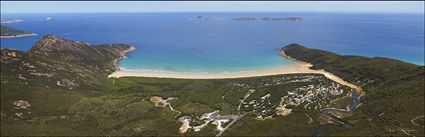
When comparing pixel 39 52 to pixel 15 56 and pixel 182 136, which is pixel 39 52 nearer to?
pixel 15 56

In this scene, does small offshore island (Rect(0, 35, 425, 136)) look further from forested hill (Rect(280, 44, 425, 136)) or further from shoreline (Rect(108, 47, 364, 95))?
shoreline (Rect(108, 47, 364, 95))

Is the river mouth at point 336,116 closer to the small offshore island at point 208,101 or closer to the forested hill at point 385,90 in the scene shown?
the small offshore island at point 208,101

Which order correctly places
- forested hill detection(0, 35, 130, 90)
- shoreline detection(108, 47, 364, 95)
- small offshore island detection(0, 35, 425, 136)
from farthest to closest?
shoreline detection(108, 47, 364, 95) < forested hill detection(0, 35, 130, 90) < small offshore island detection(0, 35, 425, 136)

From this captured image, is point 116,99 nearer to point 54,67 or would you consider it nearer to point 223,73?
point 54,67

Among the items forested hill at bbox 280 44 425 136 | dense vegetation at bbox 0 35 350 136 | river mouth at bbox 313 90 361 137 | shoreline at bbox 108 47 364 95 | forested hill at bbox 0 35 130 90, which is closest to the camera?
river mouth at bbox 313 90 361 137

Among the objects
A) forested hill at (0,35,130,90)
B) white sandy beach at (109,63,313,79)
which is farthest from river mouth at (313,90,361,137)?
forested hill at (0,35,130,90)

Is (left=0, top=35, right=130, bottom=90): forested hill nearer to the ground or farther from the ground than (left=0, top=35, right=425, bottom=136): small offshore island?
farther from the ground

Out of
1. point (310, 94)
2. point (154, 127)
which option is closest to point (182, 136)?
point (154, 127)

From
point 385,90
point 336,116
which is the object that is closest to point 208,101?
point 336,116
